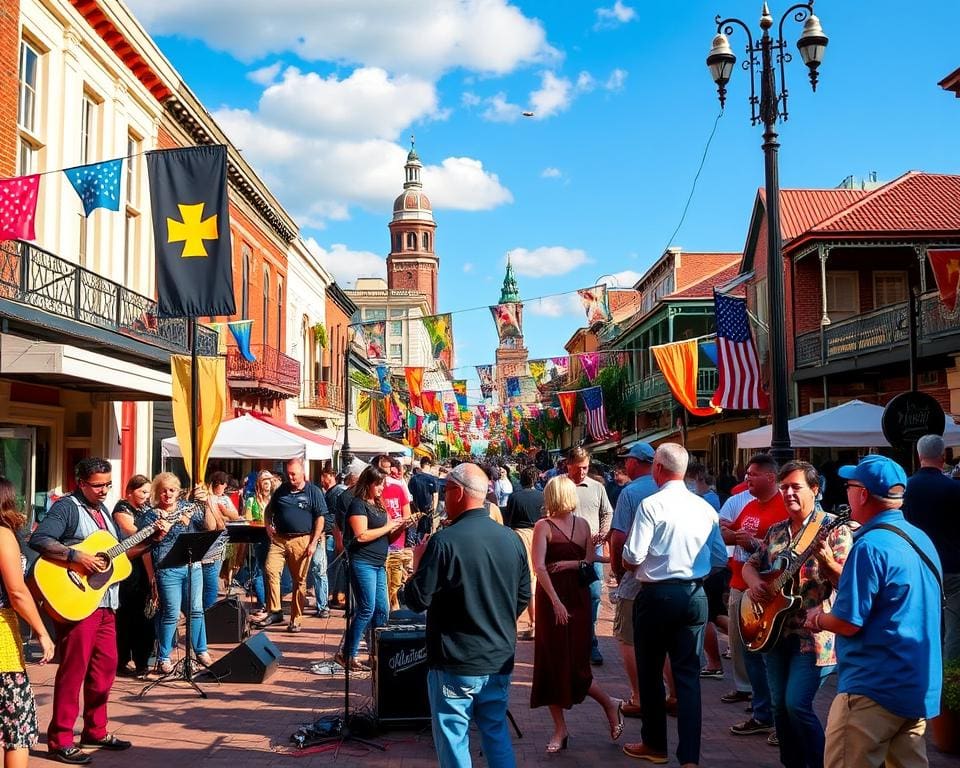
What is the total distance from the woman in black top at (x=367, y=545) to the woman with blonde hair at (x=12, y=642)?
3265mm

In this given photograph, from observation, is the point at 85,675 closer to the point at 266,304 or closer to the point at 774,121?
the point at 774,121

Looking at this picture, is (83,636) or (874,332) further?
(874,332)

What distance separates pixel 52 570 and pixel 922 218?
21937 millimetres

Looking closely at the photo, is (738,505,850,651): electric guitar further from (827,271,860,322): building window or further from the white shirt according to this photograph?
(827,271,860,322): building window

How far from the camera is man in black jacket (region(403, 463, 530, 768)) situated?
4582 mm

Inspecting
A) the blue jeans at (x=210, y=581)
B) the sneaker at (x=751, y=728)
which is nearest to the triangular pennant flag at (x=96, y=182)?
the blue jeans at (x=210, y=581)

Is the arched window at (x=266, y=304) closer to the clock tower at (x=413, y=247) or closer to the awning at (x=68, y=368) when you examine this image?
the awning at (x=68, y=368)

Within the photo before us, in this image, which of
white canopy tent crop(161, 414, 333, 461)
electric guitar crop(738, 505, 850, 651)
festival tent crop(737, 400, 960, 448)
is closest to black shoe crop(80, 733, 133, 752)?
electric guitar crop(738, 505, 850, 651)

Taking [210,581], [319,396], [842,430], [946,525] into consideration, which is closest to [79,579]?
[210,581]

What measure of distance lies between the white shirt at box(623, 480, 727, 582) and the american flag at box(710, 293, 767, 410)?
10.8m

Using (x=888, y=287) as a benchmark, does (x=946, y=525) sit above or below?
below

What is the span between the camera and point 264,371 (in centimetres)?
2727

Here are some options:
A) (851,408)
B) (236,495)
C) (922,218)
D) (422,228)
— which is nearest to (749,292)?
(922,218)

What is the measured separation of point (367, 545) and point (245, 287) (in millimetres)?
19498
